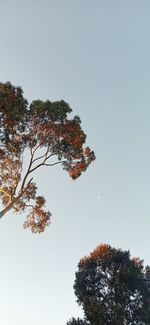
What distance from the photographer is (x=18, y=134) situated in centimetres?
2678

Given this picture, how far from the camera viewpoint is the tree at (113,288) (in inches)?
1506

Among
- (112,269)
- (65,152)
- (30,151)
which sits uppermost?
(112,269)

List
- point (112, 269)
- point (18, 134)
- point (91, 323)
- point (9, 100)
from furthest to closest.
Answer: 1. point (112, 269)
2. point (91, 323)
3. point (18, 134)
4. point (9, 100)

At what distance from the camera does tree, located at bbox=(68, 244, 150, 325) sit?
38.2m

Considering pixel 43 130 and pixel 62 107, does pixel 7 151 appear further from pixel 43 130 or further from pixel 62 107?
pixel 62 107

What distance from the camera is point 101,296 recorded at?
133 feet

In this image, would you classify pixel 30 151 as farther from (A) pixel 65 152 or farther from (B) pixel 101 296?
(B) pixel 101 296

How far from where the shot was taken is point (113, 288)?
4009 cm

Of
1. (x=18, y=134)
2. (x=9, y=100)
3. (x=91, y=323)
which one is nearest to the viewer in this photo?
(x=9, y=100)

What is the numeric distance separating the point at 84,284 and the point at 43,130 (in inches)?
837

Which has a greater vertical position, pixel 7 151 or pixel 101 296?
pixel 101 296

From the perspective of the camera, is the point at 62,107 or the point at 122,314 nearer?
the point at 62,107

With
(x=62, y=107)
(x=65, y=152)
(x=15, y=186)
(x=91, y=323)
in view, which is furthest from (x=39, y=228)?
(x=91, y=323)

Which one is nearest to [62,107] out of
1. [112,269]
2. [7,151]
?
[7,151]
